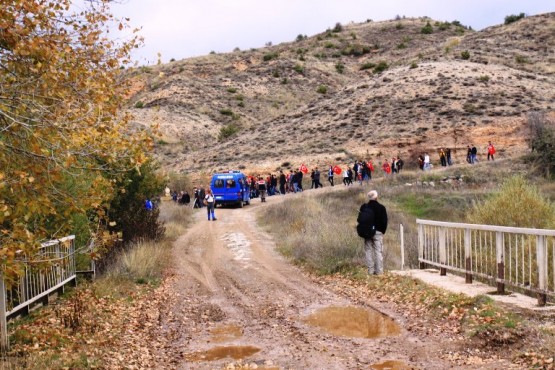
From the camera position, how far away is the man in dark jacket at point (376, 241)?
13.3m

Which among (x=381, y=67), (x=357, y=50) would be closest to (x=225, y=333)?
(x=381, y=67)

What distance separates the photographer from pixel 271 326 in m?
9.80

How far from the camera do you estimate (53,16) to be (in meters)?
7.86

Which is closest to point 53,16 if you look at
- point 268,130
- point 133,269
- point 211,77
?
point 133,269

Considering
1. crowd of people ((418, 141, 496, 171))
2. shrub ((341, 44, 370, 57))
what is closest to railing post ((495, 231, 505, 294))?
crowd of people ((418, 141, 496, 171))

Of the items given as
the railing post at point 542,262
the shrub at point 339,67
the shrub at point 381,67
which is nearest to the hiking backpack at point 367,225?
the railing post at point 542,262

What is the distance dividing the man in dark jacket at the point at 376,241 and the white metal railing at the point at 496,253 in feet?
3.05

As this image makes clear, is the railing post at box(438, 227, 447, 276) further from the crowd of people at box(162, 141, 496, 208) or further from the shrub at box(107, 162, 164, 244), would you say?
the crowd of people at box(162, 141, 496, 208)

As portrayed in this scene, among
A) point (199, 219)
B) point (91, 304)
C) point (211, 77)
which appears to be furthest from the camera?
point (211, 77)

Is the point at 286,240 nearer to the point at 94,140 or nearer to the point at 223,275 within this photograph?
the point at 223,275

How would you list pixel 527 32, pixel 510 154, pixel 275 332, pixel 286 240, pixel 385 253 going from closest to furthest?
pixel 275 332 < pixel 385 253 < pixel 286 240 < pixel 510 154 < pixel 527 32

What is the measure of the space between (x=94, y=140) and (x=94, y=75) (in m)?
1.60

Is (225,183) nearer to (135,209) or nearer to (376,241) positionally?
(135,209)

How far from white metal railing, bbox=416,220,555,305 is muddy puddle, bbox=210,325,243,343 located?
4.36 metres
